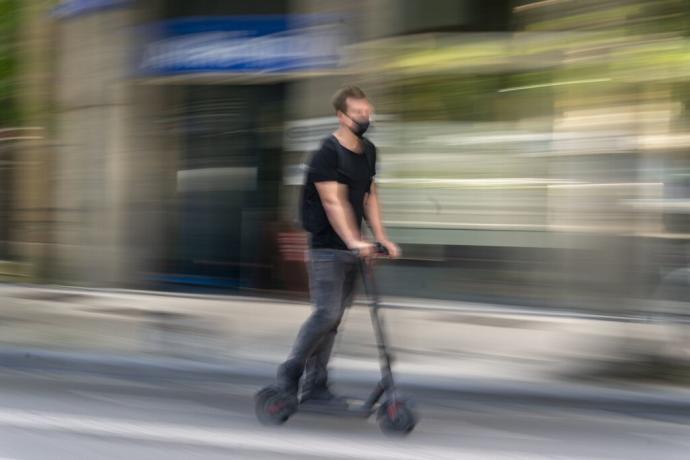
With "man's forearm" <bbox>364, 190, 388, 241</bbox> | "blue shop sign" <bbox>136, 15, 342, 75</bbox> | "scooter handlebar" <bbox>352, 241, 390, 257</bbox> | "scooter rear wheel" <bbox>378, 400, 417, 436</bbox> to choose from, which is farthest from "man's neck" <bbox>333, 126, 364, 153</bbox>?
"blue shop sign" <bbox>136, 15, 342, 75</bbox>

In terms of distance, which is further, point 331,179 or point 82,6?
point 82,6

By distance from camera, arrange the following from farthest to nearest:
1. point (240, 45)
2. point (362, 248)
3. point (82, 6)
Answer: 1. point (82, 6)
2. point (240, 45)
3. point (362, 248)

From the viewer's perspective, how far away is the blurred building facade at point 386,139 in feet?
27.7

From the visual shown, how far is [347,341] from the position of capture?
24.5 ft

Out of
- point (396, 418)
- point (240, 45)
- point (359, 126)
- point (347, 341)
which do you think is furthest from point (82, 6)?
point (396, 418)

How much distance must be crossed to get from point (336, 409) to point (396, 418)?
1.15 feet

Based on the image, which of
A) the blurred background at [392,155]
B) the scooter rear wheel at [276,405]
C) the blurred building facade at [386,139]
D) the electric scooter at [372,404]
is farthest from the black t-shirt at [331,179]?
the blurred building facade at [386,139]

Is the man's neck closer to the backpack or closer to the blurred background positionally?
the backpack

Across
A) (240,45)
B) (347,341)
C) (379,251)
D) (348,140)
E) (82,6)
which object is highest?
(82,6)

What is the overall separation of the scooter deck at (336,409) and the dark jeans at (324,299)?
0.16m

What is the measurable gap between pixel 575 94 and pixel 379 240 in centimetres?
459

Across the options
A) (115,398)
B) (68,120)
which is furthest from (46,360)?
(68,120)

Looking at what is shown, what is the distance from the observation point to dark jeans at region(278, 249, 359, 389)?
463 centimetres

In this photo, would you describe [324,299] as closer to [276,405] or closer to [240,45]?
[276,405]
